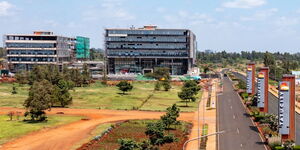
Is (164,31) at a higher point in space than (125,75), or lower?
higher

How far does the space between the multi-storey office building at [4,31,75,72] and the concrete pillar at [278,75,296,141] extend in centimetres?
14073

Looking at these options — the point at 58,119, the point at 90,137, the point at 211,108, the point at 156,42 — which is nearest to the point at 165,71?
the point at 156,42

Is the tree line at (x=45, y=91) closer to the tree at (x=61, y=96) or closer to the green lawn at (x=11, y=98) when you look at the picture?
the tree at (x=61, y=96)

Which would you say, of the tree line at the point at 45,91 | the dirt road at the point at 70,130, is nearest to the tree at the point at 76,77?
the tree line at the point at 45,91

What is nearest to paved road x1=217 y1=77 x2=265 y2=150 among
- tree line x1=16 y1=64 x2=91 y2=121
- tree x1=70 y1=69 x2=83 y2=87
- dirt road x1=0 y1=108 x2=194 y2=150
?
dirt road x1=0 y1=108 x2=194 y2=150

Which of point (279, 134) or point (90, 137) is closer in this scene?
point (279, 134)

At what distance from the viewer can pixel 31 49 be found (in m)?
176

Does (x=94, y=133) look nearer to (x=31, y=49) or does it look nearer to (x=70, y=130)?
(x=70, y=130)

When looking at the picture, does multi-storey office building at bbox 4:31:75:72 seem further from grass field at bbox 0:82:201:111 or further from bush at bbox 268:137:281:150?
bush at bbox 268:137:281:150

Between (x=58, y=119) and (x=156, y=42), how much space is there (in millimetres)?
114345

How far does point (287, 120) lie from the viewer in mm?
50219

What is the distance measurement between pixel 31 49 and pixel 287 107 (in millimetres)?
146017

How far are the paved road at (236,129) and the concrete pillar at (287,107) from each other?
12.4 ft

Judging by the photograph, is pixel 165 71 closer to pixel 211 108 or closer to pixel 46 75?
pixel 46 75
